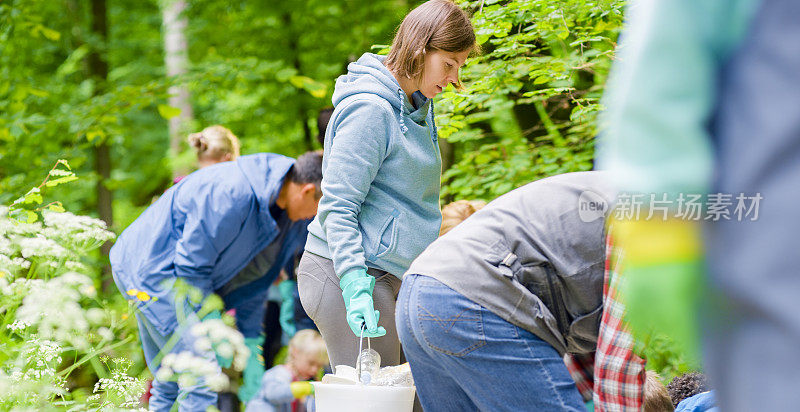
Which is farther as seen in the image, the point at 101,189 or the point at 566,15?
the point at 101,189

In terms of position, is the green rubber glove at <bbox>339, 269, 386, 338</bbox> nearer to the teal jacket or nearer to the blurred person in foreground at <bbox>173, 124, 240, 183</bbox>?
the teal jacket

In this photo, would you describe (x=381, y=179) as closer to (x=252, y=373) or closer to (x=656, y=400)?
(x=656, y=400)

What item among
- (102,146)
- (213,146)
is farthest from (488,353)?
(102,146)

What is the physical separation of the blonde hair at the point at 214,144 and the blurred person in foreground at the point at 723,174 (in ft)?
12.9

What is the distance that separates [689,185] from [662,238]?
0.06m

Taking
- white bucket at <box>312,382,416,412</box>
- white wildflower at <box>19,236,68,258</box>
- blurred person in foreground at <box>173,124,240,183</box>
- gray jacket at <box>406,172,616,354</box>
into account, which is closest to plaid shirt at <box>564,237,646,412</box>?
gray jacket at <box>406,172,616,354</box>

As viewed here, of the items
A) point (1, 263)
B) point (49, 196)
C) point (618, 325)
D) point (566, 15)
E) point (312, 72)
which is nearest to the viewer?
point (618, 325)

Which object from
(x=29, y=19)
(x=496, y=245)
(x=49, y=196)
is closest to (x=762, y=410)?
(x=496, y=245)

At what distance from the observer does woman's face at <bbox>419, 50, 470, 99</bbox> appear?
2.33 metres

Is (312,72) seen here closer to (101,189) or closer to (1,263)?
(101,189)

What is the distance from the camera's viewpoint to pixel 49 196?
7.32 metres

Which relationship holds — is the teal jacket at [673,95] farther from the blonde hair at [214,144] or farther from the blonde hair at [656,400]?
the blonde hair at [214,144]

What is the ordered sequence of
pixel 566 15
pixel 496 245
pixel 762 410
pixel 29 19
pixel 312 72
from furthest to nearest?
pixel 312 72, pixel 29 19, pixel 566 15, pixel 496 245, pixel 762 410

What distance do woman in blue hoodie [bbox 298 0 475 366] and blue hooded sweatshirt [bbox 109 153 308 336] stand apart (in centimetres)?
100
